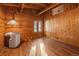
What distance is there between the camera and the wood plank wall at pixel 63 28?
3062 millimetres

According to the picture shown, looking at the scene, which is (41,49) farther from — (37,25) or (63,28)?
(63,28)

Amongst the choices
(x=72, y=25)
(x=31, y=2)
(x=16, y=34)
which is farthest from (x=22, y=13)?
(x=72, y=25)

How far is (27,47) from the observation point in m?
2.86

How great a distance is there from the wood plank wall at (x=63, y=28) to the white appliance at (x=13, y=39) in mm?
723

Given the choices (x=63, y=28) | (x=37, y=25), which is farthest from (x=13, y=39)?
(x=63, y=28)

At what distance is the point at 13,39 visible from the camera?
9.62ft

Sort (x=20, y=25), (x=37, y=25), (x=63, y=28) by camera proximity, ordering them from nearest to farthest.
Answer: (x=20, y=25) → (x=37, y=25) → (x=63, y=28)

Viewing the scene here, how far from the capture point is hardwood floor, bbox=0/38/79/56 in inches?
105

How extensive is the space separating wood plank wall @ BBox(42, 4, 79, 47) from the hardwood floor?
23 centimetres

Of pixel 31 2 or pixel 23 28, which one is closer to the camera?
pixel 31 2

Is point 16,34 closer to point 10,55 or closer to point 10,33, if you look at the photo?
point 10,33

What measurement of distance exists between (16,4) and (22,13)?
9.7 inches

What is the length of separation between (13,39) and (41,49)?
751 mm

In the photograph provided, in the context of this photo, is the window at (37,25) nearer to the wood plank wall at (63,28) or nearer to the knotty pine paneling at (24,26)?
the knotty pine paneling at (24,26)
